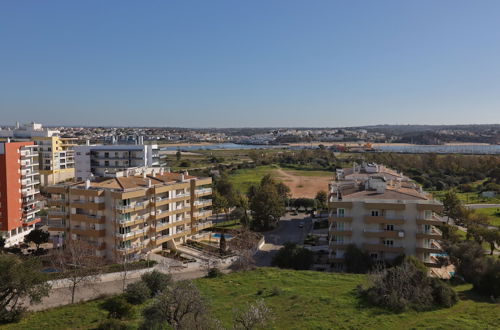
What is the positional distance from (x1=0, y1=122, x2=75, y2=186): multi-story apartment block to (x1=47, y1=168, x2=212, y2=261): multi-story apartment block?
4484 cm

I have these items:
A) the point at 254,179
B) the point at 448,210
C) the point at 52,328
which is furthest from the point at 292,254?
the point at 254,179

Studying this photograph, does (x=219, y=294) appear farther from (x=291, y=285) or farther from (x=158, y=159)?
(x=158, y=159)

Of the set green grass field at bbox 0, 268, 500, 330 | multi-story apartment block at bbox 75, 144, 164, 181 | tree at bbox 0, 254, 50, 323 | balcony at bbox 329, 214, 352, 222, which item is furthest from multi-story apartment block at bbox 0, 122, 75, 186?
balcony at bbox 329, 214, 352, 222

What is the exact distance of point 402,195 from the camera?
35.3 m

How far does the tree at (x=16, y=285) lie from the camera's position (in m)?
23.2

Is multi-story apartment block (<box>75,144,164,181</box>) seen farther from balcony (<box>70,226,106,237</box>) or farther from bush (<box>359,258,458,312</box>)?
bush (<box>359,258,458,312</box>)

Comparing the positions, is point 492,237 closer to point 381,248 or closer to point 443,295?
point 381,248

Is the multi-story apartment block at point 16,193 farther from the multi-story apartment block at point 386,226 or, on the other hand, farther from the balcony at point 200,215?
the multi-story apartment block at point 386,226

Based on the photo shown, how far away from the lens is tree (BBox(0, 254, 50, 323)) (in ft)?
76.1

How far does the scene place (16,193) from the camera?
4516cm

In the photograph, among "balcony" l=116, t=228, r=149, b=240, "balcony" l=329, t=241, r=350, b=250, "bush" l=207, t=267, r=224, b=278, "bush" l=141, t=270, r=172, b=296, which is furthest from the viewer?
"balcony" l=329, t=241, r=350, b=250

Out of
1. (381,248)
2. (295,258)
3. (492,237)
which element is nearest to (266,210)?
(295,258)

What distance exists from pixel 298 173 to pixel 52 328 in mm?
94600

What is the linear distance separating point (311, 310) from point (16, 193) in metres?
36.0
